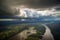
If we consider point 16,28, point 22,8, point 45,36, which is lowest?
point 45,36

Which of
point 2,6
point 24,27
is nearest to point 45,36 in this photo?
point 24,27

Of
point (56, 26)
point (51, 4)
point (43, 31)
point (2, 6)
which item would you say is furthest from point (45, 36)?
point (2, 6)

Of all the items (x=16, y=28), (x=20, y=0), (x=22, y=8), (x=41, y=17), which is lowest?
(x=16, y=28)

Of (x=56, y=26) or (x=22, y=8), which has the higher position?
(x=22, y=8)

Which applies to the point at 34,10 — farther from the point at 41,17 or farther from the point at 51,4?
the point at 51,4

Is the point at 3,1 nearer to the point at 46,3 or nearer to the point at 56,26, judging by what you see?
the point at 46,3

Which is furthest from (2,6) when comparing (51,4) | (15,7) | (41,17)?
(51,4)

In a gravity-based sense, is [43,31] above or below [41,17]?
below
